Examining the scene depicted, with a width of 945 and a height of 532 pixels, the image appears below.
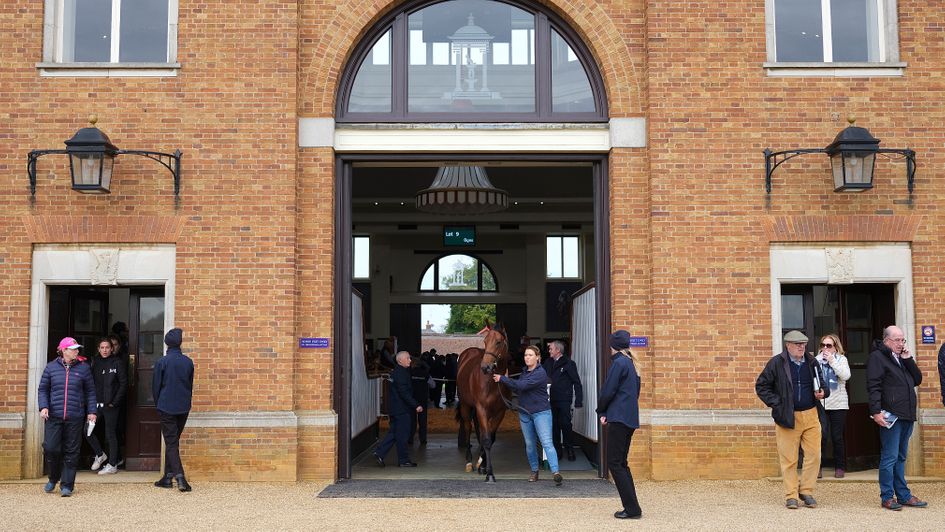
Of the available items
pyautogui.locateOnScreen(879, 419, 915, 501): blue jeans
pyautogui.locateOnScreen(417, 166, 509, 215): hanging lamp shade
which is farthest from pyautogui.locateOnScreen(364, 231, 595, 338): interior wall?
pyautogui.locateOnScreen(879, 419, 915, 501): blue jeans

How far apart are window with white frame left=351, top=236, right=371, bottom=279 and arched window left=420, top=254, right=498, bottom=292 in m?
1.89

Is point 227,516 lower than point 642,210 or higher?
lower

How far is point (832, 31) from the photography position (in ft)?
38.9

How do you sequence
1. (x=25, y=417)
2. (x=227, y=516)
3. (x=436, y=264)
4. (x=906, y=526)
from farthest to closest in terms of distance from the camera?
(x=436, y=264) < (x=25, y=417) < (x=227, y=516) < (x=906, y=526)

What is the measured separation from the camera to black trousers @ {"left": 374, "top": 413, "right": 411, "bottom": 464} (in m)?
12.9

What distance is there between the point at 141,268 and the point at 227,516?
3.72 meters

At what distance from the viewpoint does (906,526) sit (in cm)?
855

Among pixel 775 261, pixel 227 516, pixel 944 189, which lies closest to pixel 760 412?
pixel 775 261

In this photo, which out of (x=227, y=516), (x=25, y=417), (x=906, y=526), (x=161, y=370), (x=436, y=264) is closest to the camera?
(x=906, y=526)

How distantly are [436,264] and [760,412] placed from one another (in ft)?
66.5

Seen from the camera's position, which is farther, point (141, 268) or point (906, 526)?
point (141, 268)

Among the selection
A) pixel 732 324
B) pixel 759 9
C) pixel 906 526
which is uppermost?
pixel 759 9

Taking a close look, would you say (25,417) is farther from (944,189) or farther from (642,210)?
(944,189)

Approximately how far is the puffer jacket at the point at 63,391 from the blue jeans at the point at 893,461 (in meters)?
8.45
